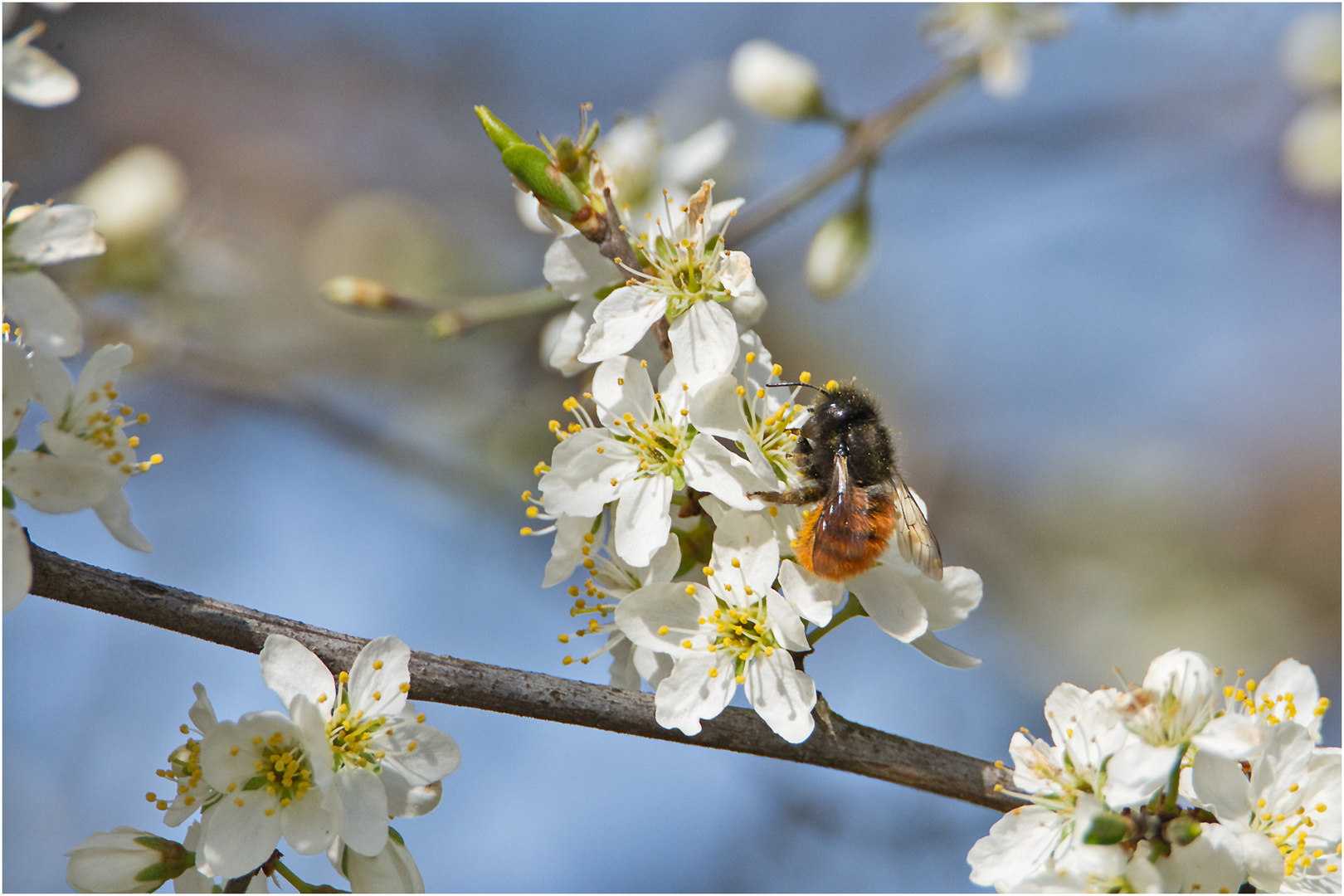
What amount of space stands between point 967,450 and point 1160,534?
942 mm

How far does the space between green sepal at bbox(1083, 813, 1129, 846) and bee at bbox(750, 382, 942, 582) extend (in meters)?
0.43

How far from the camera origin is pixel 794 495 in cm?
155

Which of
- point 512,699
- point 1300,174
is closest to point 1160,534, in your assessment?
point 1300,174

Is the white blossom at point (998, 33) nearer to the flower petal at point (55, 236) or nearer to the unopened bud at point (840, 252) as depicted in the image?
the unopened bud at point (840, 252)

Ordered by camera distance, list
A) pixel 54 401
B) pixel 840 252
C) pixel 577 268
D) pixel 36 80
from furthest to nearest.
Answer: pixel 840 252 → pixel 36 80 → pixel 577 268 → pixel 54 401

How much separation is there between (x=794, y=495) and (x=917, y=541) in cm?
23

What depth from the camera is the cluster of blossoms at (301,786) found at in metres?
1.41

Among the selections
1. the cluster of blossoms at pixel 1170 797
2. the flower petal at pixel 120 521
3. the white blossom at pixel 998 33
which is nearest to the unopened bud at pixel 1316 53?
the white blossom at pixel 998 33

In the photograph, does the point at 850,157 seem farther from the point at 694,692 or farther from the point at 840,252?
the point at 694,692

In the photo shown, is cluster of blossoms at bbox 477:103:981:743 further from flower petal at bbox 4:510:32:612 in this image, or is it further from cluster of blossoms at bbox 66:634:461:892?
flower petal at bbox 4:510:32:612

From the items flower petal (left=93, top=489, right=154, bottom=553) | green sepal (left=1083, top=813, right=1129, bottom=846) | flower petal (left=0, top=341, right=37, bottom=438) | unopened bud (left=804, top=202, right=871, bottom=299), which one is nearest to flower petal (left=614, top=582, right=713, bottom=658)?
green sepal (left=1083, top=813, right=1129, bottom=846)

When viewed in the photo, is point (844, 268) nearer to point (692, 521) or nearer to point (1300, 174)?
point (692, 521)

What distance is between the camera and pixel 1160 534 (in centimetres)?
471

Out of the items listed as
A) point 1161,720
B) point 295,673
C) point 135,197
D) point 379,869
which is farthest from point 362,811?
point 135,197
